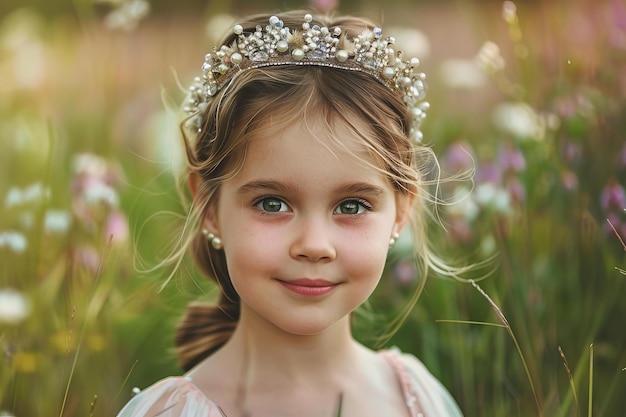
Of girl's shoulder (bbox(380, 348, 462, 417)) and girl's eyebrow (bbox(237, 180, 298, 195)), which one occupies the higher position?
girl's eyebrow (bbox(237, 180, 298, 195))

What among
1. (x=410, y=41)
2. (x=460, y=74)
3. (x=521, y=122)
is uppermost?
(x=410, y=41)

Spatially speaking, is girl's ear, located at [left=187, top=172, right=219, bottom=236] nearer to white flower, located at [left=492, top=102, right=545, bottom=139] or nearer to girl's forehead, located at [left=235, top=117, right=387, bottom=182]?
girl's forehead, located at [left=235, top=117, right=387, bottom=182]

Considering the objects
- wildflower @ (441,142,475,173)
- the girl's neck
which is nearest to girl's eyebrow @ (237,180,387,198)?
the girl's neck

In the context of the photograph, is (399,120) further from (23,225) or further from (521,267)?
(23,225)

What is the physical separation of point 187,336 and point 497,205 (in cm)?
109

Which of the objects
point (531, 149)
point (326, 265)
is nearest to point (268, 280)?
point (326, 265)

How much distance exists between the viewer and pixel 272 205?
66.4 inches

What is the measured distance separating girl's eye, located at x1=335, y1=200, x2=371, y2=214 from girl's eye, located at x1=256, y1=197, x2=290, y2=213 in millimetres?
103

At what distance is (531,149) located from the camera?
9.89 feet

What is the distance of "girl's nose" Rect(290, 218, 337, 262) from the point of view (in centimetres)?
162

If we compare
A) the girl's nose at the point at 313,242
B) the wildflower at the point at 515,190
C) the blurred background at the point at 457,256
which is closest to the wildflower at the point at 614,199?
the blurred background at the point at 457,256

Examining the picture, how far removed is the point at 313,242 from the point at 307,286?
98 millimetres

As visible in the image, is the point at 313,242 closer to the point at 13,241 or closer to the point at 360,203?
the point at 360,203

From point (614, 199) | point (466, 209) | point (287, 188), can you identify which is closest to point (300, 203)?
point (287, 188)
